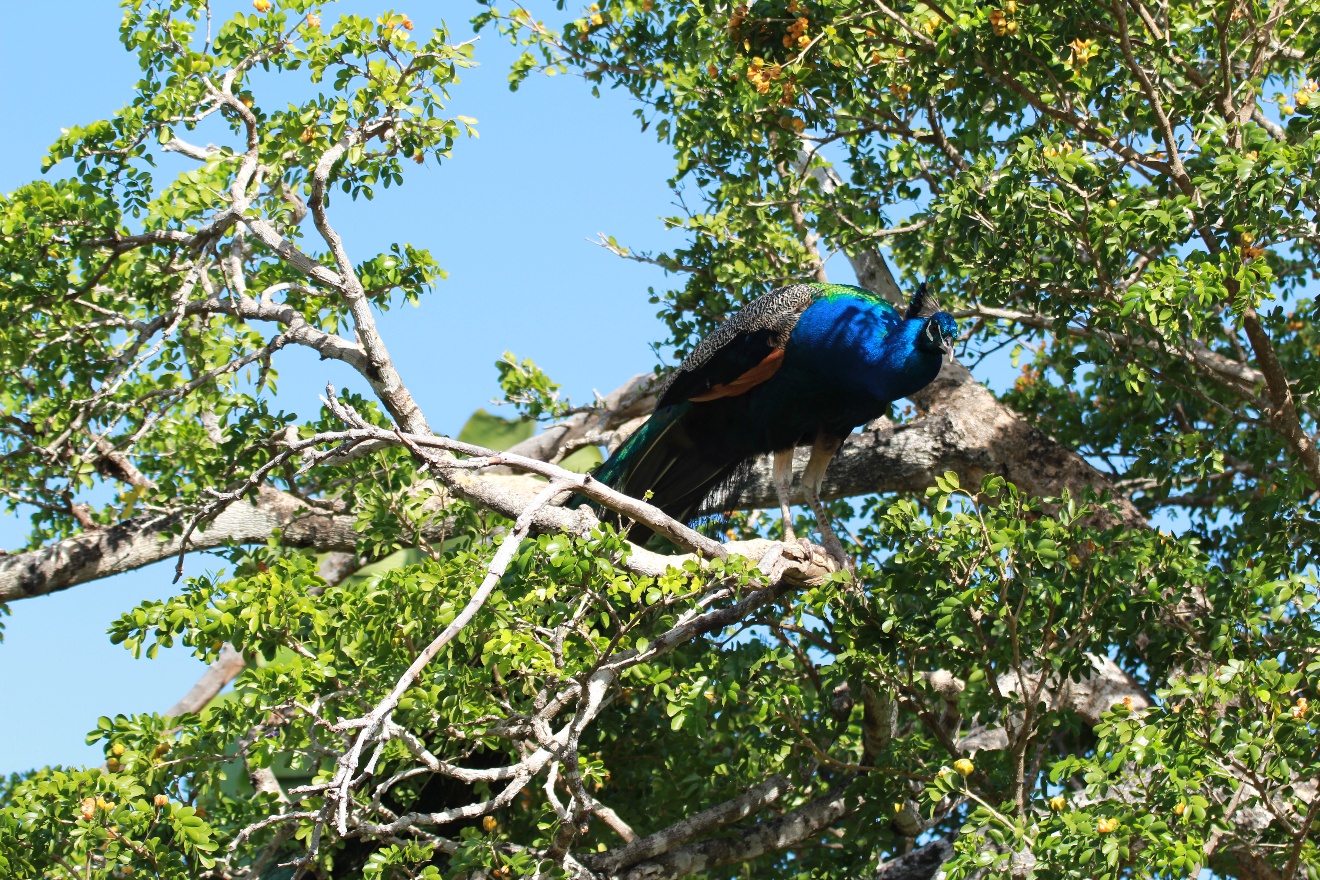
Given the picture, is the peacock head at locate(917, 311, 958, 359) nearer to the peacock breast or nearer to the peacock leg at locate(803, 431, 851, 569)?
the peacock breast

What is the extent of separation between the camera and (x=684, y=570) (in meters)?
3.36

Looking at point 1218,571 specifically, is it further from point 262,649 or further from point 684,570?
point 262,649

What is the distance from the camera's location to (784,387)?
5.09 metres

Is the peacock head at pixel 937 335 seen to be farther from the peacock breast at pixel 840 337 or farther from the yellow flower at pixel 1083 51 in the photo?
the yellow flower at pixel 1083 51

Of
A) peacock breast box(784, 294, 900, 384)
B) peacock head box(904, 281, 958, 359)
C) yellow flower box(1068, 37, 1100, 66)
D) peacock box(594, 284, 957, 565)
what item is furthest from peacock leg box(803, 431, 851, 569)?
yellow flower box(1068, 37, 1100, 66)

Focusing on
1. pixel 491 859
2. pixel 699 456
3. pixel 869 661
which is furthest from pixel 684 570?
pixel 699 456

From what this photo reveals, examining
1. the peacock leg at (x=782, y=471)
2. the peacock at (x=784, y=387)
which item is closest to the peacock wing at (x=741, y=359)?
the peacock at (x=784, y=387)

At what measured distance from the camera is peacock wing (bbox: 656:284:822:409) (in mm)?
5047

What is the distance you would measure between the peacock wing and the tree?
2.33 ft

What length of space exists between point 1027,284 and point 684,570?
2.05m

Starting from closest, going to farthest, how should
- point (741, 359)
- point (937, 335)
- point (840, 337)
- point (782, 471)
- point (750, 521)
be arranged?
point (937, 335) < point (840, 337) < point (741, 359) < point (782, 471) < point (750, 521)

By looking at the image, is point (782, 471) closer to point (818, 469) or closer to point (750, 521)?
point (818, 469)

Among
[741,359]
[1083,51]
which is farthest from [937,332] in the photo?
[1083,51]

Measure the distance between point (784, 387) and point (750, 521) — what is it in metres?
1.80
